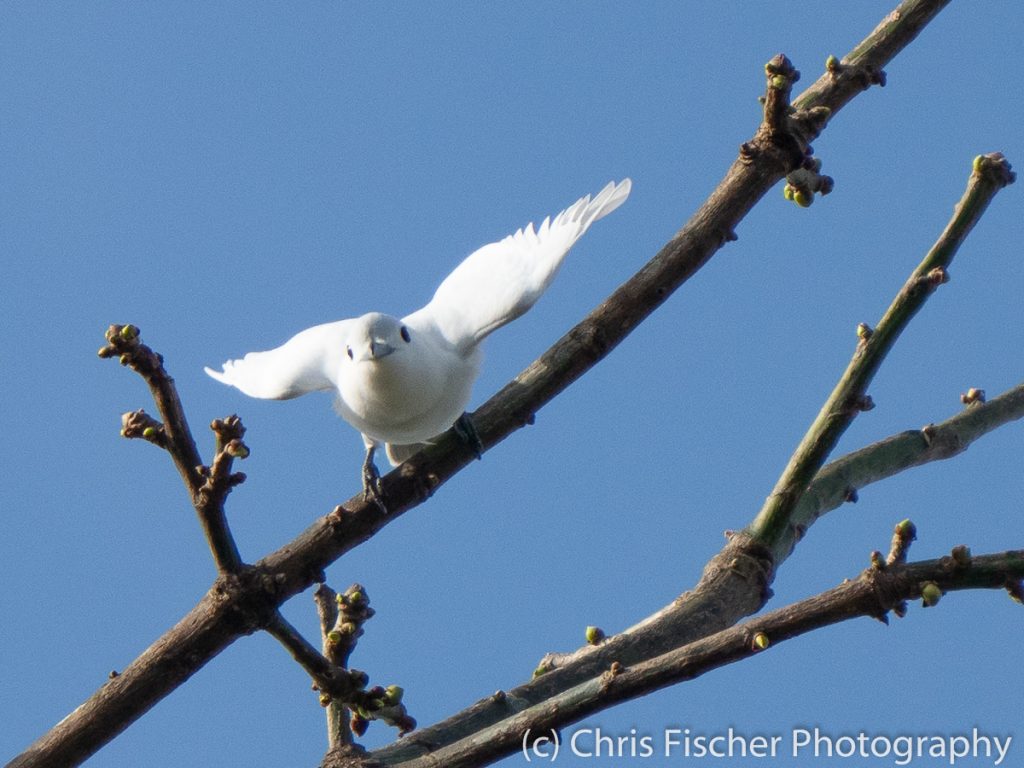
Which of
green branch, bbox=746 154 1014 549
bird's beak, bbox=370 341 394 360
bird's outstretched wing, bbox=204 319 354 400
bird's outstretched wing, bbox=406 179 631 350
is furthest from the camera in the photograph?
bird's outstretched wing, bbox=204 319 354 400

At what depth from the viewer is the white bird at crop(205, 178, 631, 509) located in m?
4.91

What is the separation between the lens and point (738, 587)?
401cm

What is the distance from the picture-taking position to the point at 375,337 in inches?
193

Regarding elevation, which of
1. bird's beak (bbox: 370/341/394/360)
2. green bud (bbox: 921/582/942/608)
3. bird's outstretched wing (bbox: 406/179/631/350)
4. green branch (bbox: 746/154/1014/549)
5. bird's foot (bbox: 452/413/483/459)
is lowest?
green bud (bbox: 921/582/942/608)

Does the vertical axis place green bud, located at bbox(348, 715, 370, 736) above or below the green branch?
below

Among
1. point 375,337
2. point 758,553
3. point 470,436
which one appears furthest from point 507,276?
point 758,553

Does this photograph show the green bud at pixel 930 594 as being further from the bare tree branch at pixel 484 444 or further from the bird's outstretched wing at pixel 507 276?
the bird's outstretched wing at pixel 507 276

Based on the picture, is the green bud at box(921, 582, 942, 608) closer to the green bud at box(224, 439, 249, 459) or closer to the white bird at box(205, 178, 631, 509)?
the green bud at box(224, 439, 249, 459)

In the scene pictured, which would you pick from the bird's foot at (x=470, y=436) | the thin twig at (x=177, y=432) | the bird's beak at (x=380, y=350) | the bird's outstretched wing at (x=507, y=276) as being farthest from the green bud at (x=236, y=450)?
the bird's outstretched wing at (x=507, y=276)

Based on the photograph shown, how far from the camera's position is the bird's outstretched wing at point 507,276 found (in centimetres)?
518

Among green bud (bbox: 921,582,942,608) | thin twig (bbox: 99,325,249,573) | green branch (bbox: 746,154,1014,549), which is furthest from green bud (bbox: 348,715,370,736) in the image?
green bud (bbox: 921,582,942,608)

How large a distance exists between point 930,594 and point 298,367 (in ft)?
10.5

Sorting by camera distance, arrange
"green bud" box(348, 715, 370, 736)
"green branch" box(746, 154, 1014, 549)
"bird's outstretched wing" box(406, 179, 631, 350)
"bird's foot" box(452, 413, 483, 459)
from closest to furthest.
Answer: "green branch" box(746, 154, 1014, 549), "green bud" box(348, 715, 370, 736), "bird's foot" box(452, 413, 483, 459), "bird's outstretched wing" box(406, 179, 631, 350)

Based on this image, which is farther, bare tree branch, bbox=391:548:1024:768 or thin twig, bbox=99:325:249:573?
thin twig, bbox=99:325:249:573
